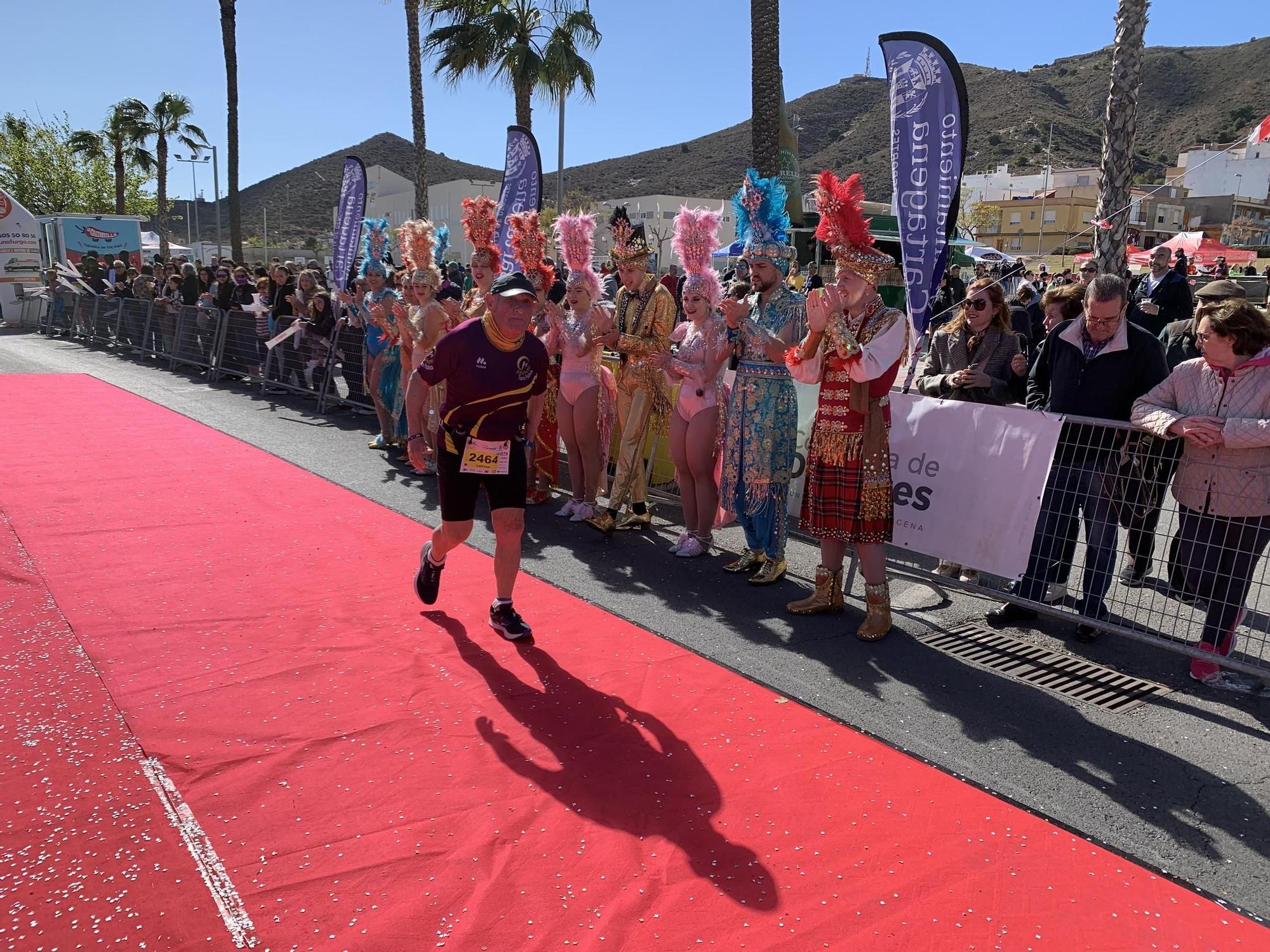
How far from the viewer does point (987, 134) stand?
10162 centimetres

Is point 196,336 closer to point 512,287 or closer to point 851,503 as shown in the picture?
point 512,287

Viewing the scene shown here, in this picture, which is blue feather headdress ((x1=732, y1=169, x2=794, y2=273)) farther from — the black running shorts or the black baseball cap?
the black running shorts

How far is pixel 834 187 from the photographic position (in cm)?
453

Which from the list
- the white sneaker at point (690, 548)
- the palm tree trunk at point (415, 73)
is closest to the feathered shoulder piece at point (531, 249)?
the white sneaker at point (690, 548)

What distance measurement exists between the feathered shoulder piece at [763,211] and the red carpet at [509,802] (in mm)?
2524

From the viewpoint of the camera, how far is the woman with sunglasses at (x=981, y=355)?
5609 mm

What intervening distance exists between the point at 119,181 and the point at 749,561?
56.3 meters

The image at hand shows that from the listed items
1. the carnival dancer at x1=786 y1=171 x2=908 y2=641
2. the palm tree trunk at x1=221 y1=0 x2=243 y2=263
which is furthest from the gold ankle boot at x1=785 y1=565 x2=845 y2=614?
the palm tree trunk at x1=221 y1=0 x2=243 y2=263

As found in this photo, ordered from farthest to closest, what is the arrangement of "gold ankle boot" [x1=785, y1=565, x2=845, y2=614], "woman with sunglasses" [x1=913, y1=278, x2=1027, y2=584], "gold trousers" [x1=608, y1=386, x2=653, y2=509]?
"gold trousers" [x1=608, y1=386, x2=653, y2=509]
"woman with sunglasses" [x1=913, y1=278, x2=1027, y2=584]
"gold ankle boot" [x1=785, y1=565, x2=845, y2=614]

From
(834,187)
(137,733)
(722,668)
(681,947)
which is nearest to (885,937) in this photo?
(681,947)

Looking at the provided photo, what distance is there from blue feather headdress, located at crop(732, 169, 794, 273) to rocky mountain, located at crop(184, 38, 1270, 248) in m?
82.8

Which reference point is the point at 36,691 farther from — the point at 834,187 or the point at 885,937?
the point at 834,187

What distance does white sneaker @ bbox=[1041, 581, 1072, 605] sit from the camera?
5121 millimetres

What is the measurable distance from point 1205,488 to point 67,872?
16.5 ft
